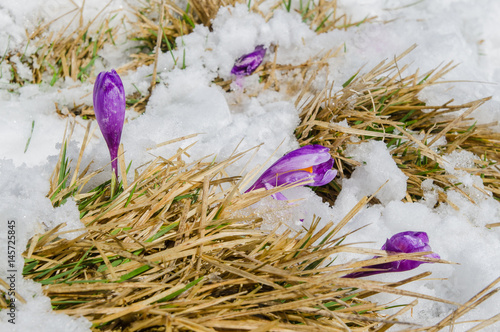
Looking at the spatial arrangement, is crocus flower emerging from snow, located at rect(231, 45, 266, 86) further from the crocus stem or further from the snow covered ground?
the crocus stem

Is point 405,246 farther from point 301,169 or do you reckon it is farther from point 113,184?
point 113,184

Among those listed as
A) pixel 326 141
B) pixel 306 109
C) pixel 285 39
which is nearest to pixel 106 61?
pixel 285 39

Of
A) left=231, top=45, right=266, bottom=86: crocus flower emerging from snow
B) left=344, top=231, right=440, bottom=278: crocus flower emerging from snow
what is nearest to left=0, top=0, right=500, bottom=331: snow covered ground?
left=231, top=45, right=266, bottom=86: crocus flower emerging from snow

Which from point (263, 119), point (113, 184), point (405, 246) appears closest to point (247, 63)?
point (263, 119)

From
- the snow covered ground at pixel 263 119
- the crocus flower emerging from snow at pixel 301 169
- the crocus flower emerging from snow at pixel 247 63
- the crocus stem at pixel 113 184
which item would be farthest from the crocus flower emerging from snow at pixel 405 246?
the crocus flower emerging from snow at pixel 247 63

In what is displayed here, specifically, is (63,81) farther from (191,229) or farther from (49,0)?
(191,229)

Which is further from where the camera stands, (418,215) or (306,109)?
(306,109)
